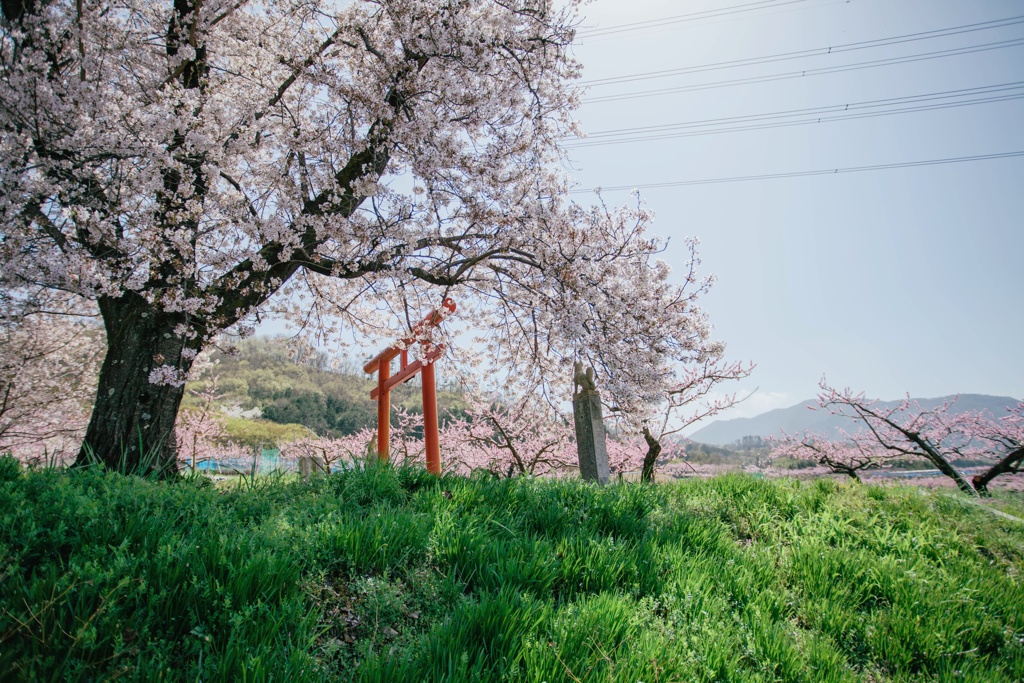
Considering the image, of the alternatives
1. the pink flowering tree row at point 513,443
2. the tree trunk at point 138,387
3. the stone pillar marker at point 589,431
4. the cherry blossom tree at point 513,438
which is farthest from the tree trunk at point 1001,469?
the tree trunk at point 138,387

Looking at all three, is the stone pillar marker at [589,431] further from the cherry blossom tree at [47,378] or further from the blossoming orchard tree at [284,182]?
the cherry blossom tree at [47,378]

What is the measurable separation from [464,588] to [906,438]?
10.8 meters

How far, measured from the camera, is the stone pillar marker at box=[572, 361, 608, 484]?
19.4ft

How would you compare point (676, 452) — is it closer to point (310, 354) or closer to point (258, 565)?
point (310, 354)

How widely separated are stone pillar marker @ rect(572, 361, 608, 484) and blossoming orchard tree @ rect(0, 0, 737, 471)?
1.20 ft

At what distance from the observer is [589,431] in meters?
6.02

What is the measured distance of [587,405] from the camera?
6078 mm

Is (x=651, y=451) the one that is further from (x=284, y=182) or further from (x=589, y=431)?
(x=284, y=182)

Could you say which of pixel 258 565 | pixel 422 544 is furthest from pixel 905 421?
pixel 258 565

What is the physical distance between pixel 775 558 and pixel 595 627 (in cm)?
214

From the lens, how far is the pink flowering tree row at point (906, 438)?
1016 cm

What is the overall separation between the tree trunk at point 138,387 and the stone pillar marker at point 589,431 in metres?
4.49

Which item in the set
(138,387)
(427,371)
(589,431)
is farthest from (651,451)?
(138,387)

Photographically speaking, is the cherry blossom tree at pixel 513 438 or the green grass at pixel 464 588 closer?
the green grass at pixel 464 588
